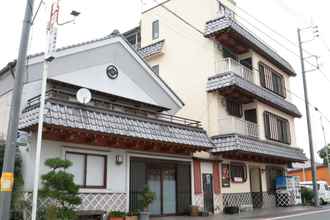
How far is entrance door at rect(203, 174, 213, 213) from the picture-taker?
1877cm

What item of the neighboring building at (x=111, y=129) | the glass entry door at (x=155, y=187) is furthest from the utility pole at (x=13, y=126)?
the glass entry door at (x=155, y=187)

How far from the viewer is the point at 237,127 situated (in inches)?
829

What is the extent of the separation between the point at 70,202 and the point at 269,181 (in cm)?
1781

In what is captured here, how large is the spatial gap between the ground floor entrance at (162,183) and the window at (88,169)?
61.0 inches

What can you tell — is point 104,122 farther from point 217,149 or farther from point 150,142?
point 217,149

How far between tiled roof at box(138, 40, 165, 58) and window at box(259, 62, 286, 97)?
7227 millimetres

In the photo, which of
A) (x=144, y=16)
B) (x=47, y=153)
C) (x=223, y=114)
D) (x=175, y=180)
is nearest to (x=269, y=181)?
(x=223, y=114)

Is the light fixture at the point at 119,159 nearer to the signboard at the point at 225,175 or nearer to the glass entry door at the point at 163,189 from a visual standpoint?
the glass entry door at the point at 163,189

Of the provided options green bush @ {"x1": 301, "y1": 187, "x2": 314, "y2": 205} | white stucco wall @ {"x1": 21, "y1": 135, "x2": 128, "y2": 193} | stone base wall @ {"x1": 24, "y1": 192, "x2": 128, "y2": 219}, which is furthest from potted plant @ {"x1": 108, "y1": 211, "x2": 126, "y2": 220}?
green bush @ {"x1": 301, "y1": 187, "x2": 314, "y2": 205}

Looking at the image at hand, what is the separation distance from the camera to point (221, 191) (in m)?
19.8

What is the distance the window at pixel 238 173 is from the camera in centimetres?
2120

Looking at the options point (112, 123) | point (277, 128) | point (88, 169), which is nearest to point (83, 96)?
point (112, 123)

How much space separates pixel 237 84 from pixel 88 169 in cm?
1015

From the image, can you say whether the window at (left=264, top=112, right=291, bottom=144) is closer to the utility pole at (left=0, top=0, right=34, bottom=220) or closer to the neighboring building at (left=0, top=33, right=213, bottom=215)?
the neighboring building at (left=0, top=33, right=213, bottom=215)
